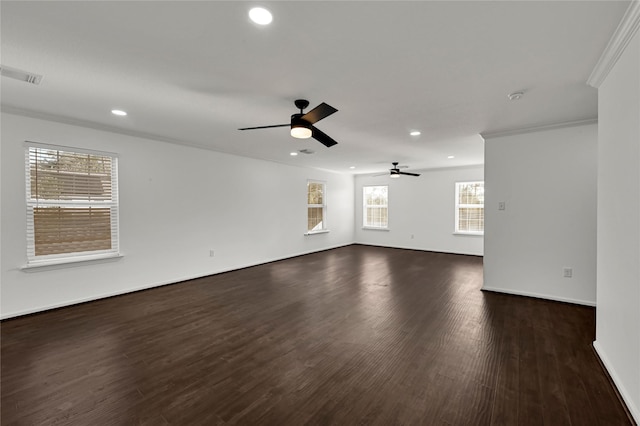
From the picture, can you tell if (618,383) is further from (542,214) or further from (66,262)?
(66,262)

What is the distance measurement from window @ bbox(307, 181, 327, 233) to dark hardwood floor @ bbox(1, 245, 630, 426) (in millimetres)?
4059

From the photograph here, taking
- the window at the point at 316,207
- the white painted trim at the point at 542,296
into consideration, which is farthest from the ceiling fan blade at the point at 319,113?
the window at the point at 316,207

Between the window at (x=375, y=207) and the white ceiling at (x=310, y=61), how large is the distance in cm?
537

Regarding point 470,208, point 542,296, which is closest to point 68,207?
point 542,296

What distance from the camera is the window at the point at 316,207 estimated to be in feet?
26.4

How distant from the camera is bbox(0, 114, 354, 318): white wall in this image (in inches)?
132

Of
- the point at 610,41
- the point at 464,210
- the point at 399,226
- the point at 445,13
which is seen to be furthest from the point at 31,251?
the point at 464,210

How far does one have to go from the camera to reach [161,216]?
4.65 meters

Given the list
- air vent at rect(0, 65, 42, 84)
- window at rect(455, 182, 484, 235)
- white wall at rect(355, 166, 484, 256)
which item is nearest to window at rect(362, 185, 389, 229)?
white wall at rect(355, 166, 484, 256)

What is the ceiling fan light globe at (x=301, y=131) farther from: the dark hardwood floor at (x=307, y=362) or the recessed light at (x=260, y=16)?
the dark hardwood floor at (x=307, y=362)

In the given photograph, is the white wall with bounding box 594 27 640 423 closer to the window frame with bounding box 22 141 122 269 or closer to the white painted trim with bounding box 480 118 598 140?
the white painted trim with bounding box 480 118 598 140

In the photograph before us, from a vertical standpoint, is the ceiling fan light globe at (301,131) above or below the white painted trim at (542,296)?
above

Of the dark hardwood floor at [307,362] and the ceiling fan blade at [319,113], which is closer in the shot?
the dark hardwood floor at [307,362]

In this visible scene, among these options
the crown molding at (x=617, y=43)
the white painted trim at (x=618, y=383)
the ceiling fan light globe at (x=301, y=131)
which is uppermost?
the crown molding at (x=617, y=43)
